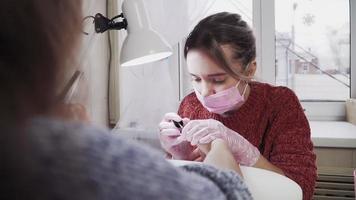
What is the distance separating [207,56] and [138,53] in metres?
0.34

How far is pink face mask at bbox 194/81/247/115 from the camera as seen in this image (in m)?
1.21

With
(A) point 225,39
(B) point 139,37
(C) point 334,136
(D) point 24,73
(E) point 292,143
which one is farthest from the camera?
(C) point 334,136

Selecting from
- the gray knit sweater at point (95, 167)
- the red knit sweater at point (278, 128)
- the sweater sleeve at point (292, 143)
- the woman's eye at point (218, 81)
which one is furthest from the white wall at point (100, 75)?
the gray knit sweater at point (95, 167)

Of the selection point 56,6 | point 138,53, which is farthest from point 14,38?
point 138,53

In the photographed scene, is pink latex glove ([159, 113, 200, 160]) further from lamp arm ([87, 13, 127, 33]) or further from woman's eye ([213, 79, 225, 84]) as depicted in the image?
lamp arm ([87, 13, 127, 33])

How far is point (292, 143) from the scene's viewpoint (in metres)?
1.10

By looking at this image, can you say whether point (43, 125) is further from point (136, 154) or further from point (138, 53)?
point (138, 53)

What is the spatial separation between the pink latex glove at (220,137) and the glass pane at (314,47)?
108 cm

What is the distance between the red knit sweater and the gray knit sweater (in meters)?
0.80

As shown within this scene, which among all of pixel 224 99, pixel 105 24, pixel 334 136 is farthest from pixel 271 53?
pixel 105 24

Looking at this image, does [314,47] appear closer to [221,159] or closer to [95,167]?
[221,159]

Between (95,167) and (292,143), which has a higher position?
(95,167)

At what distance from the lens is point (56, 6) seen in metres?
0.27

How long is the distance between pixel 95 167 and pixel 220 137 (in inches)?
29.2
